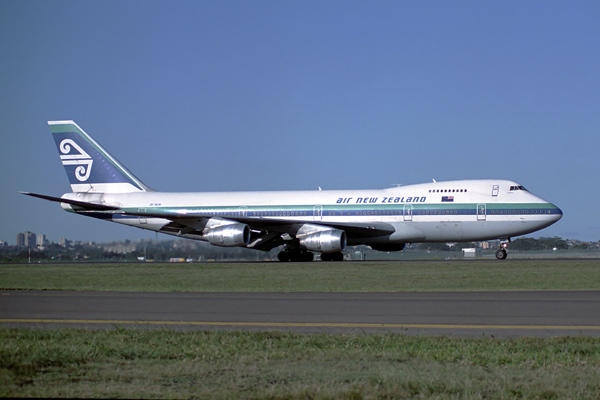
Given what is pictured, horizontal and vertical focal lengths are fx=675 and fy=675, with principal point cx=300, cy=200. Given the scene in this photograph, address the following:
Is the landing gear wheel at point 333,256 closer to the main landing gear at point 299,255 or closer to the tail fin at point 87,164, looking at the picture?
the main landing gear at point 299,255

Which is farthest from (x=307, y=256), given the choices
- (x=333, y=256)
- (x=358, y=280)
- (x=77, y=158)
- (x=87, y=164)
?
(x=358, y=280)

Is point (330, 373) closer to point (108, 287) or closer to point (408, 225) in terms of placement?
point (108, 287)

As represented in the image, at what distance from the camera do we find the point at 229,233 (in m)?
35.9

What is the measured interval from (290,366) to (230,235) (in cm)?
2875

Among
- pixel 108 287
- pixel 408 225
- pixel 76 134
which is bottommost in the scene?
pixel 108 287

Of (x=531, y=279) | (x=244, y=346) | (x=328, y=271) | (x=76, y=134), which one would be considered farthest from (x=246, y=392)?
(x=76, y=134)

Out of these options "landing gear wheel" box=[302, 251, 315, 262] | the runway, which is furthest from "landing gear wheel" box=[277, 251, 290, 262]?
the runway

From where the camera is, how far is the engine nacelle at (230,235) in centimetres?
3581

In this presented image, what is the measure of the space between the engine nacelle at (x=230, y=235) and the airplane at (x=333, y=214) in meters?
0.05

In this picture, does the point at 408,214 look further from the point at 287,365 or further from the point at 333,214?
the point at 287,365

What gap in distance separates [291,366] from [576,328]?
16.9 ft

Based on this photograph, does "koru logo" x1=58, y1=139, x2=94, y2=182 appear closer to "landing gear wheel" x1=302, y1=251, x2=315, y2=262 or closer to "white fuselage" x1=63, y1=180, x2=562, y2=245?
"white fuselage" x1=63, y1=180, x2=562, y2=245

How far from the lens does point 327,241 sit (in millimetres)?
35188

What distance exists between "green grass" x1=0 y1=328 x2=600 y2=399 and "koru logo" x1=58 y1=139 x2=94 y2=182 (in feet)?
118
